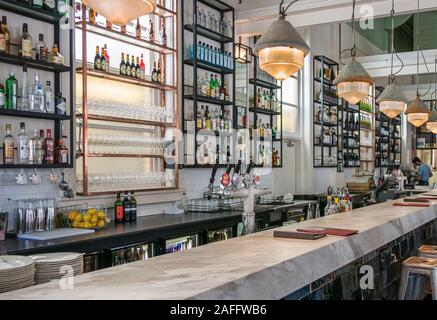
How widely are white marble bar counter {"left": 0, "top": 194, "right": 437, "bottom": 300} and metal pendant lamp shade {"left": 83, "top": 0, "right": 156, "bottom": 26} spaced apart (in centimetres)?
138

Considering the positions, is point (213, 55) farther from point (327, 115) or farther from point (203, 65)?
point (327, 115)

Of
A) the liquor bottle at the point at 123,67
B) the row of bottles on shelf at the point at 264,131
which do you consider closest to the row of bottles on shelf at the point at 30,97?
the liquor bottle at the point at 123,67

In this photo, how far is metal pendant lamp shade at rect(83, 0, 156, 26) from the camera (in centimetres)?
267

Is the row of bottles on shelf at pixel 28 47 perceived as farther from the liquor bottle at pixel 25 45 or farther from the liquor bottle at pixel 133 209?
the liquor bottle at pixel 133 209

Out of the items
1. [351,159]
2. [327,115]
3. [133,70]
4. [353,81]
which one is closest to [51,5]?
[133,70]

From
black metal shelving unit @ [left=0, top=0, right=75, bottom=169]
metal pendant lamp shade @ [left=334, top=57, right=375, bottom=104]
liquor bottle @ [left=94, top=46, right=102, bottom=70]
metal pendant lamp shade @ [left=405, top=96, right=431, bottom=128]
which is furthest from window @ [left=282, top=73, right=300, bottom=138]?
black metal shelving unit @ [left=0, top=0, right=75, bottom=169]

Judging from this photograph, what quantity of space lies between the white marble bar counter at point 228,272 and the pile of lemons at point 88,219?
1.84m

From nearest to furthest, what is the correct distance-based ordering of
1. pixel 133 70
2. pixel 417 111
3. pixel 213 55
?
1. pixel 133 70
2. pixel 213 55
3. pixel 417 111

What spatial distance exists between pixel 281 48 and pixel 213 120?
9.31 ft

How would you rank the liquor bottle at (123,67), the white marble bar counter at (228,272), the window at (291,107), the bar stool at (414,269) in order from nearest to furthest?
the white marble bar counter at (228,272) < the bar stool at (414,269) < the liquor bottle at (123,67) < the window at (291,107)

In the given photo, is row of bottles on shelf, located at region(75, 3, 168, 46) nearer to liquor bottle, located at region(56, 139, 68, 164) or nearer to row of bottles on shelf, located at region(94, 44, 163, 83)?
row of bottles on shelf, located at region(94, 44, 163, 83)

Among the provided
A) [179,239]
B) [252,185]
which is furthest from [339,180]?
[252,185]

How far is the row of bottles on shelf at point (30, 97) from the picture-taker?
3.80 meters

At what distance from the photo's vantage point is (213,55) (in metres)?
6.31
